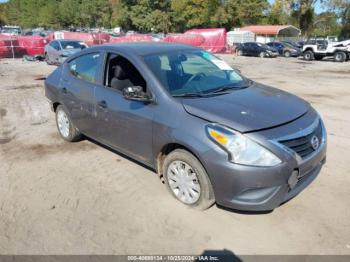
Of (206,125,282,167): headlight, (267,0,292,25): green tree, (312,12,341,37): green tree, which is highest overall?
(267,0,292,25): green tree

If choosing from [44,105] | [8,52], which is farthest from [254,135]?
[8,52]

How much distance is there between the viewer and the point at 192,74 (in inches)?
166

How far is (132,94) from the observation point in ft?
12.6

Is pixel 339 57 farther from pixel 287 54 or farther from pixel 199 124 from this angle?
pixel 199 124

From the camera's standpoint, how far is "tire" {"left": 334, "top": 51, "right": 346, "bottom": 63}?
84.2ft

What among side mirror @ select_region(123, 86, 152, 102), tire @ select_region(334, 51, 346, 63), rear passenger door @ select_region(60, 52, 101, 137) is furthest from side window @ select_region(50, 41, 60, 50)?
tire @ select_region(334, 51, 346, 63)

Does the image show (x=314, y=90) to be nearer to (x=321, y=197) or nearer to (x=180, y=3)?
(x=321, y=197)

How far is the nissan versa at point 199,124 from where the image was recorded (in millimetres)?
3145

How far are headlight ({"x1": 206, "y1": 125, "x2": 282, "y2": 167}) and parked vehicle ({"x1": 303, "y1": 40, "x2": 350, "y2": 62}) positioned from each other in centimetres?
2599

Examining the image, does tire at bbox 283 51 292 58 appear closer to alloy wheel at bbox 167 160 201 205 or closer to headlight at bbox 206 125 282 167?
alloy wheel at bbox 167 160 201 205

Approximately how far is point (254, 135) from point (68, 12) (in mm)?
97400

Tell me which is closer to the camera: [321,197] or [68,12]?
[321,197]

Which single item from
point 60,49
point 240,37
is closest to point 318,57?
point 240,37

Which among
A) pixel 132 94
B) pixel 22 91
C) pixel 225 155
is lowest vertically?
pixel 22 91
